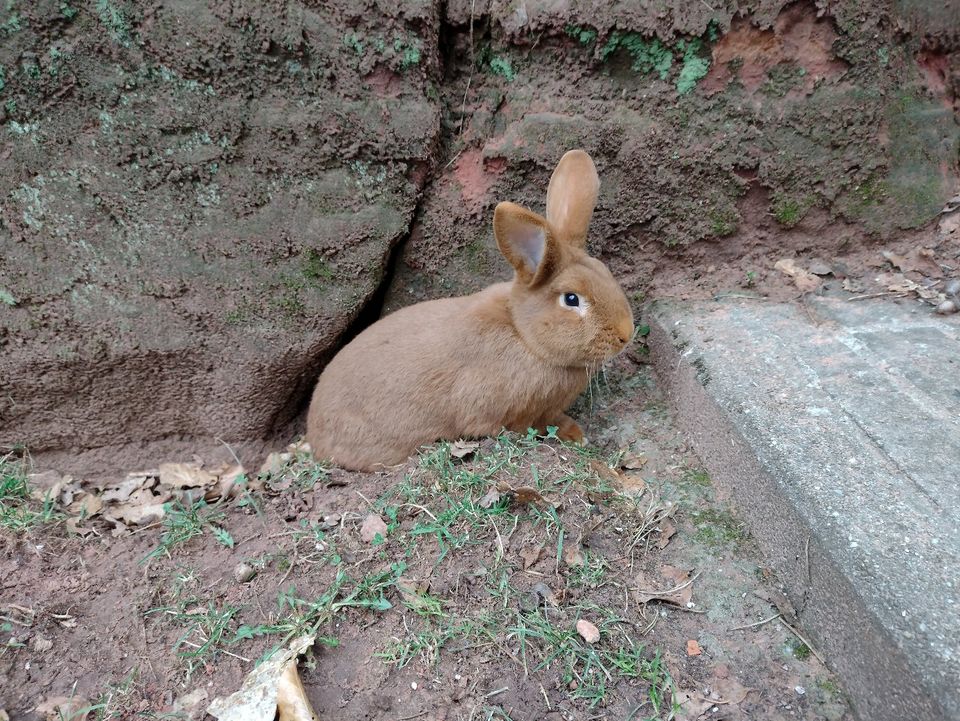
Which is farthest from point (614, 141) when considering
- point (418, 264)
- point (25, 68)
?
point (25, 68)

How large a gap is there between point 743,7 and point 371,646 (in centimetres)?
341

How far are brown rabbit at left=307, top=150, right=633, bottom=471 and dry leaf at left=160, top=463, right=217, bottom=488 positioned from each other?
86 centimetres

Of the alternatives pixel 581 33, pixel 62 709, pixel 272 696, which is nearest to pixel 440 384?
pixel 272 696

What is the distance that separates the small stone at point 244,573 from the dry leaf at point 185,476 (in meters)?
1.12

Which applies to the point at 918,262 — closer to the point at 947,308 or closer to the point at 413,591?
the point at 947,308

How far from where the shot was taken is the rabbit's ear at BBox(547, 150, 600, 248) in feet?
10.0

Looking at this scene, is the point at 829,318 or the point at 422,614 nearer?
the point at 422,614

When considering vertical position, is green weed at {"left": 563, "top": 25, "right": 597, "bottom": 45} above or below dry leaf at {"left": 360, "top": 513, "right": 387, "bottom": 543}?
above

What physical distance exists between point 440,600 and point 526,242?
1552 mm

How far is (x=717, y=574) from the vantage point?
2.30 metres

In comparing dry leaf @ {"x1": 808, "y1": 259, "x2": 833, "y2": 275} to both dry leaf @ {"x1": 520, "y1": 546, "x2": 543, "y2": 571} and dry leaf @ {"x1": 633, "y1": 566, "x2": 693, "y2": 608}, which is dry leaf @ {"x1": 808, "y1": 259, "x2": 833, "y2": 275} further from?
dry leaf @ {"x1": 520, "y1": 546, "x2": 543, "y2": 571}

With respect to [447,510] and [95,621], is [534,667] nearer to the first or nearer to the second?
[447,510]

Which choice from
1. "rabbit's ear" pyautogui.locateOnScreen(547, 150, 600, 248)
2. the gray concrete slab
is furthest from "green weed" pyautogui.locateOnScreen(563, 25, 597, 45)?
the gray concrete slab

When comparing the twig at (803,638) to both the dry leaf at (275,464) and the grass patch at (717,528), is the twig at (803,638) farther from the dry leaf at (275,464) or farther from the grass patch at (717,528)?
the dry leaf at (275,464)
